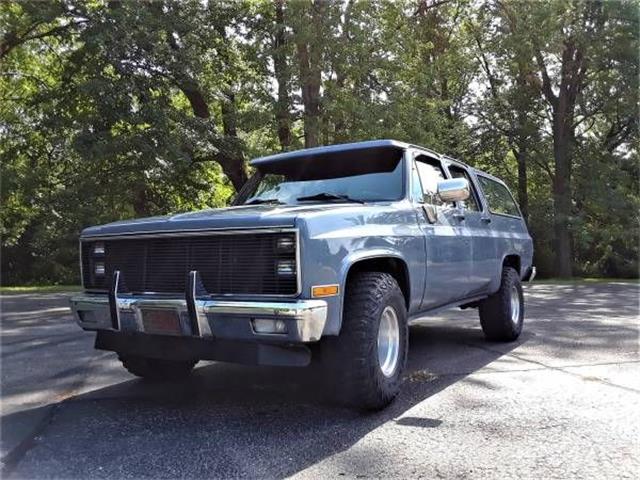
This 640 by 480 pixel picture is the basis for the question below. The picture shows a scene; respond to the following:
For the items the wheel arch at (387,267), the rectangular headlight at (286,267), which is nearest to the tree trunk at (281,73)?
the wheel arch at (387,267)

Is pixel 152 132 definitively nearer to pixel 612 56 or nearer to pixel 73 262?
pixel 73 262

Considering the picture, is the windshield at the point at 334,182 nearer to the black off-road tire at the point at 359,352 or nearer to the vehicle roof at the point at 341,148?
the vehicle roof at the point at 341,148

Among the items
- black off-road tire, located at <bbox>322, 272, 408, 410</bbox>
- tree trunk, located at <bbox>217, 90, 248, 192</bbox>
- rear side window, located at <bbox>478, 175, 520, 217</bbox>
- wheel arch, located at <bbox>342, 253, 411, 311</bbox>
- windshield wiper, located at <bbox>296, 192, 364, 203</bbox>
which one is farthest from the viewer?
tree trunk, located at <bbox>217, 90, 248, 192</bbox>

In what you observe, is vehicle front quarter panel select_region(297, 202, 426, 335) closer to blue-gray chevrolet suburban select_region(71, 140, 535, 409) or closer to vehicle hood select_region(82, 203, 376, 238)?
blue-gray chevrolet suburban select_region(71, 140, 535, 409)

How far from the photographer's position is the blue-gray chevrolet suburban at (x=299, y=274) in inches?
151

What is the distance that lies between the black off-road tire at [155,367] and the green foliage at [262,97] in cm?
1162

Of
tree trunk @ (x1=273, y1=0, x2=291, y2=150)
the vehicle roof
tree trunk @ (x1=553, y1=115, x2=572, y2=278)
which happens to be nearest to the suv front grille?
the vehicle roof

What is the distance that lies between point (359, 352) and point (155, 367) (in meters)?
2.11

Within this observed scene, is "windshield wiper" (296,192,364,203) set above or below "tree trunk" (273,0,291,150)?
below

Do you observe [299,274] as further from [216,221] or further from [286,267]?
[216,221]

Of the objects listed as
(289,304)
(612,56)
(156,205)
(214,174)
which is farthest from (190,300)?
(612,56)

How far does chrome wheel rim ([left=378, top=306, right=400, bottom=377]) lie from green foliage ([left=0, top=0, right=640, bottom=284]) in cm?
1282

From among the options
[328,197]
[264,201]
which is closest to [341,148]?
[328,197]

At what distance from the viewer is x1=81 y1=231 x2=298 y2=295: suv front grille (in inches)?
153
